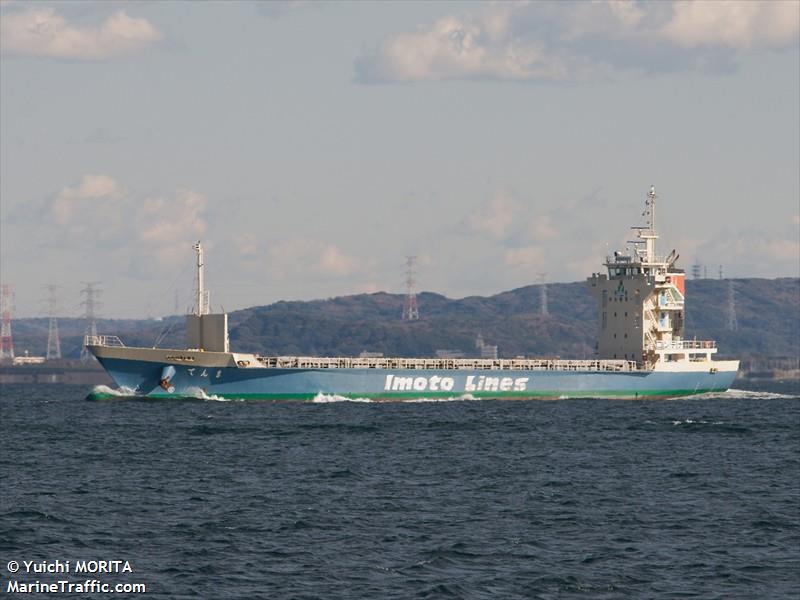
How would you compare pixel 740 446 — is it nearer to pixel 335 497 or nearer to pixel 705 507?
pixel 705 507

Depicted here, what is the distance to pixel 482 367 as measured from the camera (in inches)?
3949

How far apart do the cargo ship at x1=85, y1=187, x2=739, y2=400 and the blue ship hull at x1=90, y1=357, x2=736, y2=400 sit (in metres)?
0.07

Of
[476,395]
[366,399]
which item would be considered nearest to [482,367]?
[476,395]

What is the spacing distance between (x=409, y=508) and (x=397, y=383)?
5516 cm

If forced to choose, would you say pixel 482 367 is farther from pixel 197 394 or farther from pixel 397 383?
pixel 197 394

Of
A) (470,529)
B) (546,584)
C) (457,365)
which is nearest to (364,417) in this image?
(457,365)

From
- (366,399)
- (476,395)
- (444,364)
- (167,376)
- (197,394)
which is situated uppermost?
(444,364)

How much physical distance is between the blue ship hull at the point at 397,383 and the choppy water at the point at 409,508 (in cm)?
1574

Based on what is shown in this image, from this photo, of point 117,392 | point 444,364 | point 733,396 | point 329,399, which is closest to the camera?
point 117,392

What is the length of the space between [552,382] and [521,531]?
64.6 metres

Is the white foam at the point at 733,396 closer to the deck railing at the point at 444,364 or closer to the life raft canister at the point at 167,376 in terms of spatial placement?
the deck railing at the point at 444,364

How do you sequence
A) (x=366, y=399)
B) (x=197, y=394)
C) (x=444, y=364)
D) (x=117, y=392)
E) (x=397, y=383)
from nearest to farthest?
(x=197, y=394) < (x=117, y=392) < (x=366, y=399) < (x=397, y=383) < (x=444, y=364)

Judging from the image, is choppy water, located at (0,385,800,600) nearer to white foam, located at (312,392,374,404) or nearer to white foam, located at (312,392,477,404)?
white foam, located at (312,392,374,404)

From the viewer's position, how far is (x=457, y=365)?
100 meters
